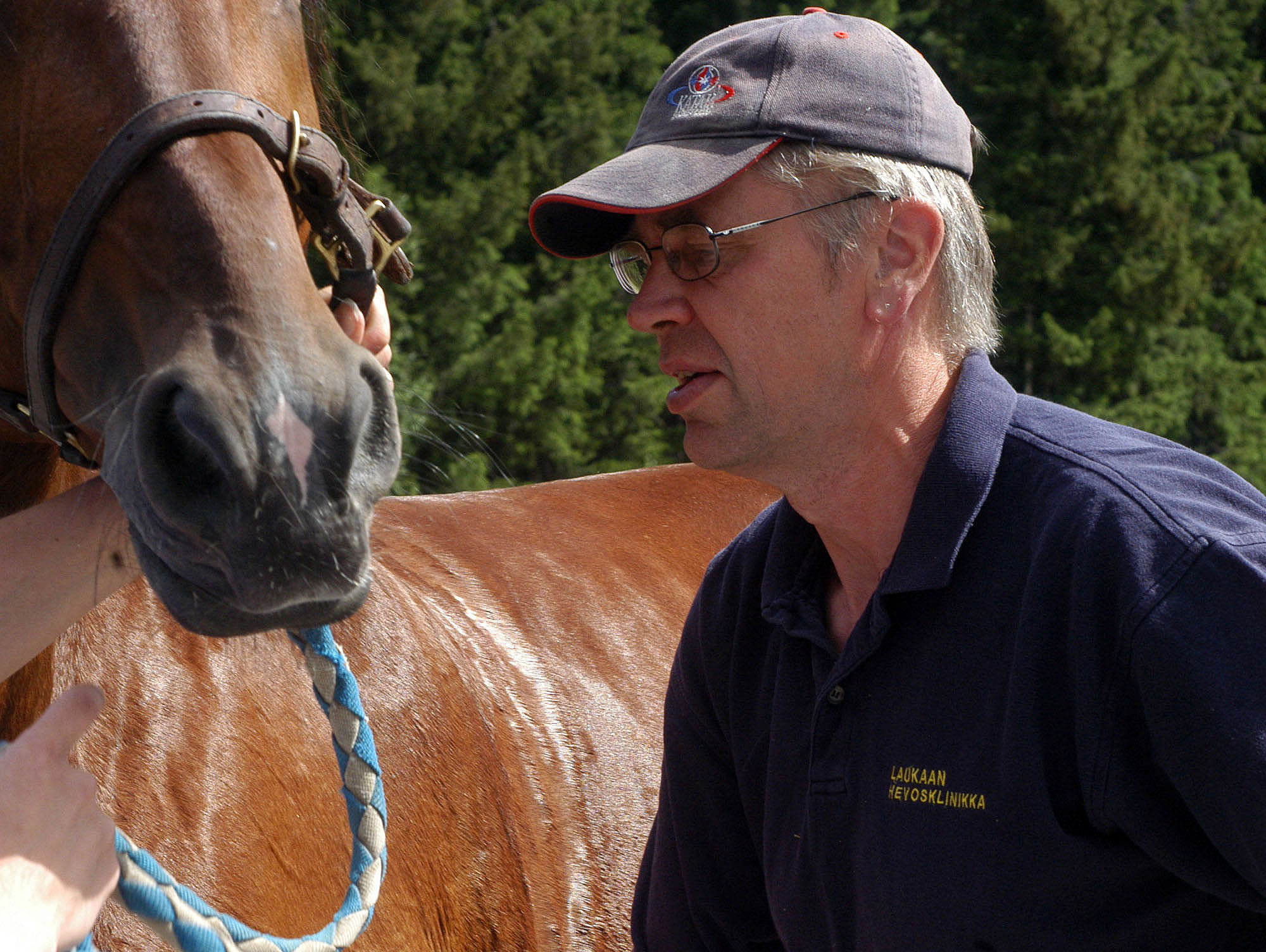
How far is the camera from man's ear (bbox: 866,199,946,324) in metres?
1.64

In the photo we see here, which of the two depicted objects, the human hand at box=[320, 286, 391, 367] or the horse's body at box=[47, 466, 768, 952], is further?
the horse's body at box=[47, 466, 768, 952]

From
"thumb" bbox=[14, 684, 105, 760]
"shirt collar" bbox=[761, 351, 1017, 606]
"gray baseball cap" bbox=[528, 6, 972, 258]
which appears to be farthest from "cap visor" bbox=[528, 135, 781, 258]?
"thumb" bbox=[14, 684, 105, 760]

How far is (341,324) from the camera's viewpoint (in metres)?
1.62

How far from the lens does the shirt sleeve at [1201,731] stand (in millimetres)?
1244

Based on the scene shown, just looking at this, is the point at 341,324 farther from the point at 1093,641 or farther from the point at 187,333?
the point at 1093,641

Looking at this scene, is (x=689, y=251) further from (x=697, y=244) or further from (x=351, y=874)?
(x=351, y=874)

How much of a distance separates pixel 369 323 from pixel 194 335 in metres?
0.40

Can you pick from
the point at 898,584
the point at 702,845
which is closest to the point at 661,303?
the point at 898,584

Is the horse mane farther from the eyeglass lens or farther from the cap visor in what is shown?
the eyeglass lens

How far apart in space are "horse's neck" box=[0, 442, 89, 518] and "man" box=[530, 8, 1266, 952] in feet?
2.52

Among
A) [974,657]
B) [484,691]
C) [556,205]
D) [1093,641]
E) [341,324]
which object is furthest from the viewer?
[484,691]

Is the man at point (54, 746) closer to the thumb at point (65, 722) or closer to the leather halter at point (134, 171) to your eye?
the thumb at point (65, 722)

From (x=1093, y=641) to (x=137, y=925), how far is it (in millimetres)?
1429

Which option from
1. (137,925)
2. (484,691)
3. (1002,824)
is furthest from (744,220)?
(484,691)
